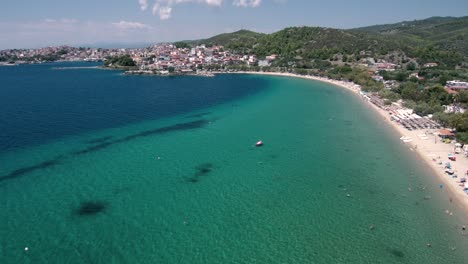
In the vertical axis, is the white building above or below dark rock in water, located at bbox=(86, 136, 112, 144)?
above

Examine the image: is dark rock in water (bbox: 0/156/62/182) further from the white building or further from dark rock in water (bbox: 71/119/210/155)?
the white building

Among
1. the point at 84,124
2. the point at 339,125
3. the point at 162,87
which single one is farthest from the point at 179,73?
the point at 339,125

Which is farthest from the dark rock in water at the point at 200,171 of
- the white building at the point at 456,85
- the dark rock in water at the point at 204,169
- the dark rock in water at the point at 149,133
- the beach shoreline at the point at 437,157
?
the white building at the point at 456,85

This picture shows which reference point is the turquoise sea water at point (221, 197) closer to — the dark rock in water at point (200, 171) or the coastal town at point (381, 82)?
the dark rock in water at point (200, 171)

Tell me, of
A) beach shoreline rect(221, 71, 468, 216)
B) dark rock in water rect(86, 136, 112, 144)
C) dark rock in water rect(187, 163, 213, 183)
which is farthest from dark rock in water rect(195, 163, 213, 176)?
beach shoreline rect(221, 71, 468, 216)

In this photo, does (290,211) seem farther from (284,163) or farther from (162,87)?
(162,87)

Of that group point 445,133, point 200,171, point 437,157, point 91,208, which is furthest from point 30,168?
point 445,133

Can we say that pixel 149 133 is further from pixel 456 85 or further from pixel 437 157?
pixel 456 85

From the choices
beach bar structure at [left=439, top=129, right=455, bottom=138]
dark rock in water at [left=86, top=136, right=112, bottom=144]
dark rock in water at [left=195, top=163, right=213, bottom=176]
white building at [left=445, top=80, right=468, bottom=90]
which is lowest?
dark rock in water at [left=195, top=163, right=213, bottom=176]
